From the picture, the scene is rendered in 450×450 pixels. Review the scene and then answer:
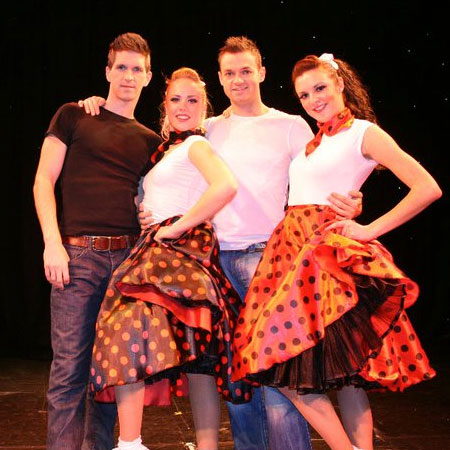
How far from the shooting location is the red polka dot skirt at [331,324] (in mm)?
1835

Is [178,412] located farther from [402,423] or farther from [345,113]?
[345,113]

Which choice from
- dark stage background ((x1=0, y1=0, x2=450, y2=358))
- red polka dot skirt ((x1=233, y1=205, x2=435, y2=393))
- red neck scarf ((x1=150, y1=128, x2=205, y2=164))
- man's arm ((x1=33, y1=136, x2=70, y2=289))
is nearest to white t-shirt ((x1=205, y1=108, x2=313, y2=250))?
red neck scarf ((x1=150, y1=128, x2=205, y2=164))

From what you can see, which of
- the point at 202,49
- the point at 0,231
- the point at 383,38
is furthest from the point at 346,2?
the point at 0,231

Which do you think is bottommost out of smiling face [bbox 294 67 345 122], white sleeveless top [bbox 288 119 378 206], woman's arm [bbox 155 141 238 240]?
woman's arm [bbox 155 141 238 240]

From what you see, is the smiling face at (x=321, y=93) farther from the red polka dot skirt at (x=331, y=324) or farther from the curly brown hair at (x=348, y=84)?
the red polka dot skirt at (x=331, y=324)

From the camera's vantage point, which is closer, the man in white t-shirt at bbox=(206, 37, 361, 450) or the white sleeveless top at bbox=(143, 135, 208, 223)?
the white sleeveless top at bbox=(143, 135, 208, 223)

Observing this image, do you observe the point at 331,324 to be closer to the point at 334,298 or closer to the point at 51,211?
the point at 334,298

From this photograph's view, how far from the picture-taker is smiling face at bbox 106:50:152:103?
2373mm

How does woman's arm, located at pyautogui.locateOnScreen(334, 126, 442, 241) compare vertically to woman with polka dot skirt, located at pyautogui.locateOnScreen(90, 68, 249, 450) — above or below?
above

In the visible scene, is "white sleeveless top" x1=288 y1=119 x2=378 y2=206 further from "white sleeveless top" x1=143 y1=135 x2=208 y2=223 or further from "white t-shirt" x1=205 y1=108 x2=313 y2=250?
"white sleeveless top" x1=143 y1=135 x2=208 y2=223

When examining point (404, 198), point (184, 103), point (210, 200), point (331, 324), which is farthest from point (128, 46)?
point (331, 324)

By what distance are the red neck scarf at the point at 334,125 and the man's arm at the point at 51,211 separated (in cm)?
85

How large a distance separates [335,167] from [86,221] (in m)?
0.85

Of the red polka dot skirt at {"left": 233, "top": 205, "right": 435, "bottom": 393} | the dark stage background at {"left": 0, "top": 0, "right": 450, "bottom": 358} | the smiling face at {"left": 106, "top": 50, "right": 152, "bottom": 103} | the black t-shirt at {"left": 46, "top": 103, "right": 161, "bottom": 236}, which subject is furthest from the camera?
the dark stage background at {"left": 0, "top": 0, "right": 450, "bottom": 358}
